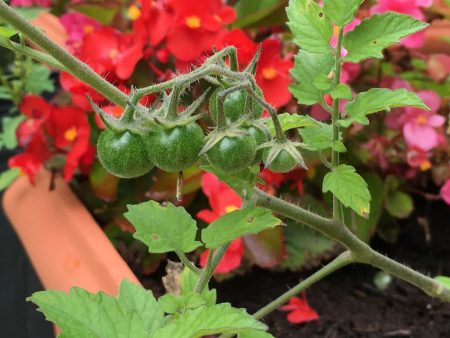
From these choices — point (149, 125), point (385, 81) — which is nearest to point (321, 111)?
point (385, 81)

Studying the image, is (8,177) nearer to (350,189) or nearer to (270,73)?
(270,73)

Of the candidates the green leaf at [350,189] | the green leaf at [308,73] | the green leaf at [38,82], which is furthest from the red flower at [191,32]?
the green leaf at [350,189]

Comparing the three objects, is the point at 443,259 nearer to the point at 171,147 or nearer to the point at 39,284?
the point at 39,284

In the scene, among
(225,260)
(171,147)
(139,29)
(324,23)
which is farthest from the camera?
(139,29)

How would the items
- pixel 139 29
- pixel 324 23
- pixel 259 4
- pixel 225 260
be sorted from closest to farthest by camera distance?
pixel 324 23, pixel 225 260, pixel 139 29, pixel 259 4

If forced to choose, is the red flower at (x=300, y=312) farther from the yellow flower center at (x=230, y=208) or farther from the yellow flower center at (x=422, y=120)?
the yellow flower center at (x=422, y=120)

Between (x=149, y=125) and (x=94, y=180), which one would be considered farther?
(x=94, y=180)
